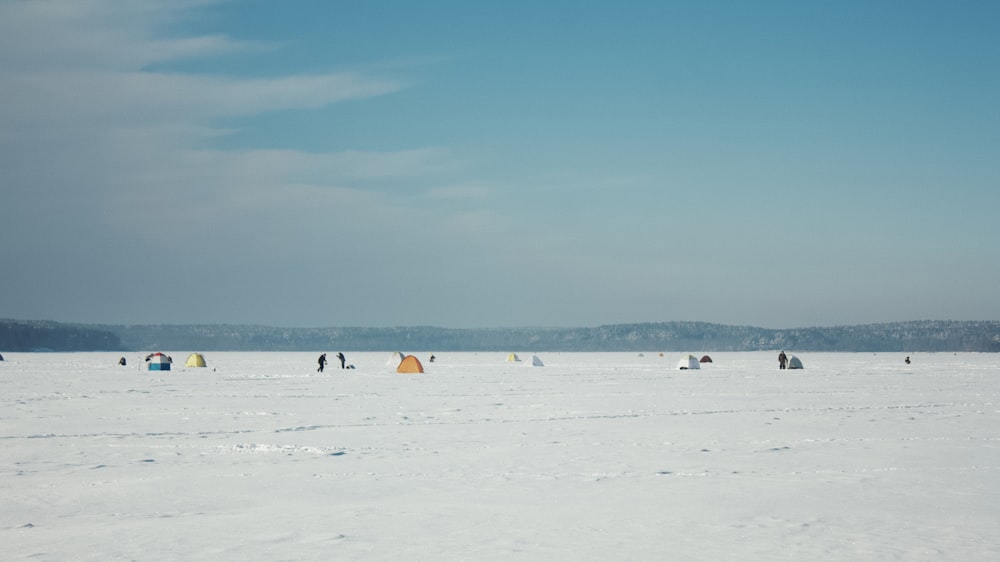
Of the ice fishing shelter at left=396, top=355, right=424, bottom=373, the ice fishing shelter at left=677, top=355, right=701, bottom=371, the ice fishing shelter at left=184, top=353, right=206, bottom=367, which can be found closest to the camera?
the ice fishing shelter at left=396, top=355, right=424, bottom=373

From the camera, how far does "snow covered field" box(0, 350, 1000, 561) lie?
8086mm

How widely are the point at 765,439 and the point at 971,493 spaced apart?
5916 millimetres

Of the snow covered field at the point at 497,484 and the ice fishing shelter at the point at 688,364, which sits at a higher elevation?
the ice fishing shelter at the point at 688,364

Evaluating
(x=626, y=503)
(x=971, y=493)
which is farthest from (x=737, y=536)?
(x=971, y=493)

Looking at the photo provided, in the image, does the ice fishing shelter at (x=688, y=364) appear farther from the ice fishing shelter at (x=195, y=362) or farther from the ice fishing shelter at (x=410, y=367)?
the ice fishing shelter at (x=195, y=362)

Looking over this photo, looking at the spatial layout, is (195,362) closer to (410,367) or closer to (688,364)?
(410,367)

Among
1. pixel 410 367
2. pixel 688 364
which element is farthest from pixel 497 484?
pixel 688 364

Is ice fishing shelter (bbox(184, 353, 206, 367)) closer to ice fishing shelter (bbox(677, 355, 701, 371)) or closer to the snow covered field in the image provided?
ice fishing shelter (bbox(677, 355, 701, 371))

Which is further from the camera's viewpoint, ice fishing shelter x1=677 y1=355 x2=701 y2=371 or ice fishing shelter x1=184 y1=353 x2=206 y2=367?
ice fishing shelter x1=677 y1=355 x2=701 y2=371

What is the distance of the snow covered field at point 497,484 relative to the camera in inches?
318

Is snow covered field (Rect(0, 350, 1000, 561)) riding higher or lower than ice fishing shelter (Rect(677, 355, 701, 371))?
lower

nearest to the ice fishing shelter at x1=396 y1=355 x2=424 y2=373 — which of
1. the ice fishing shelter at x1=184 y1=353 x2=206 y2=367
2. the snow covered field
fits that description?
the ice fishing shelter at x1=184 y1=353 x2=206 y2=367

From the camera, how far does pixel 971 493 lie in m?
10.8

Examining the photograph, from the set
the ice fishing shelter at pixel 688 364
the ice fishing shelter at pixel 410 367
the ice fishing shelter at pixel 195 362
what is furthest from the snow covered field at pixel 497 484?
the ice fishing shelter at pixel 688 364
